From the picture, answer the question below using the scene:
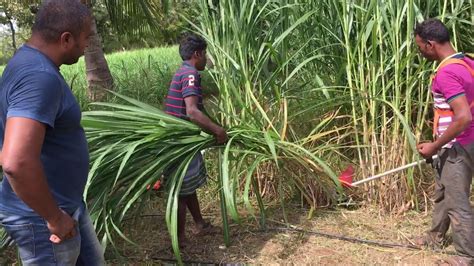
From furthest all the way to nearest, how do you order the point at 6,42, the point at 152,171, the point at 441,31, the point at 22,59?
the point at 6,42 < the point at 152,171 < the point at 441,31 < the point at 22,59

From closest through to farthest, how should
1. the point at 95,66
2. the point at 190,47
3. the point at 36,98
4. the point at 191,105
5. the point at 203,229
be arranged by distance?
the point at 36,98, the point at 191,105, the point at 190,47, the point at 203,229, the point at 95,66

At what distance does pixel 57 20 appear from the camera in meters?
1.49

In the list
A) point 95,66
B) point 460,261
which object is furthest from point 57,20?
point 95,66

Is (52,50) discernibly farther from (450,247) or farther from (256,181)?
(450,247)

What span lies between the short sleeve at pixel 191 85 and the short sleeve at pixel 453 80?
1322 mm

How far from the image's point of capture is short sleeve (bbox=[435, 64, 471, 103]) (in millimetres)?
2238

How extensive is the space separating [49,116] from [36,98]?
6 centimetres

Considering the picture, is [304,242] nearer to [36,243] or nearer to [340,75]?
[340,75]

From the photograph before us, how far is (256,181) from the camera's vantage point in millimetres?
3371

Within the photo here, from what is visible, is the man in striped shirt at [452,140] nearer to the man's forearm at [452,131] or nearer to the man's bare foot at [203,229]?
the man's forearm at [452,131]

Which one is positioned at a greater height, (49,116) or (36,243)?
(49,116)

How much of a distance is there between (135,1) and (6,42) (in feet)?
155

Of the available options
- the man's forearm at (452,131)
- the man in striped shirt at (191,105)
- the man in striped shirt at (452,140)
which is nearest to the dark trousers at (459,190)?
the man in striped shirt at (452,140)

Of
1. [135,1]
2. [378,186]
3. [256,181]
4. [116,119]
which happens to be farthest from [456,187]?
[135,1]
